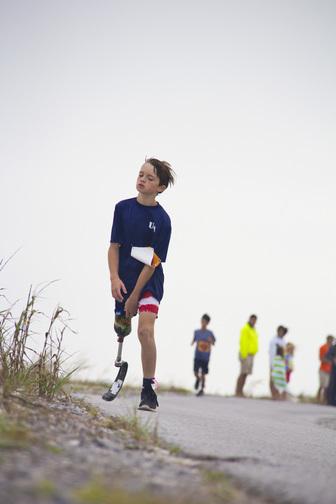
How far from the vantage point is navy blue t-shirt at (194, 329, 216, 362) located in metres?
16.7

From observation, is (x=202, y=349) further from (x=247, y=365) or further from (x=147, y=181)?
(x=147, y=181)

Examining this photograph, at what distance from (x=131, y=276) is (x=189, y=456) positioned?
2.21m

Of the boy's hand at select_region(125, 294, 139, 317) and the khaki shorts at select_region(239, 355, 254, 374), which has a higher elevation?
the khaki shorts at select_region(239, 355, 254, 374)

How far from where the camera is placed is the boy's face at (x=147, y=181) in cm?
548

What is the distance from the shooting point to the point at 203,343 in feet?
55.0

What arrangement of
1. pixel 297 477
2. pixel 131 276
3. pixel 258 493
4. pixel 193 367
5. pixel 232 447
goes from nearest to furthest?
pixel 258 493 < pixel 297 477 < pixel 232 447 < pixel 131 276 < pixel 193 367

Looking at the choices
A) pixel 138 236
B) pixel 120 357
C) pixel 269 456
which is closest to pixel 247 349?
pixel 120 357

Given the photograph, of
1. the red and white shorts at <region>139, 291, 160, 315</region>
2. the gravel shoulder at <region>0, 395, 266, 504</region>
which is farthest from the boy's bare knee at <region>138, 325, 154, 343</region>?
the gravel shoulder at <region>0, 395, 266, 504</region>

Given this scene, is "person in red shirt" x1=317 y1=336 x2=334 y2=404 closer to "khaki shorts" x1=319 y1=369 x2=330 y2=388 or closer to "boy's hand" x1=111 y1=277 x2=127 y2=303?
"khaki shorts" x1=319 y1=369 x2=330 y2=388

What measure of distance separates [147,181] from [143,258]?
0.57m

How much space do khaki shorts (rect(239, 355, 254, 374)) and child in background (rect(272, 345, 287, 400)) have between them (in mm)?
583

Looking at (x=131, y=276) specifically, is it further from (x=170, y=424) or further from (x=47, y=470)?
(x=47, y=470)

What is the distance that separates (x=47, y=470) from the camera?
2.33 metres

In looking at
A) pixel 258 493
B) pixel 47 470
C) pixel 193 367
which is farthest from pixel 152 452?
pixel 193 367
